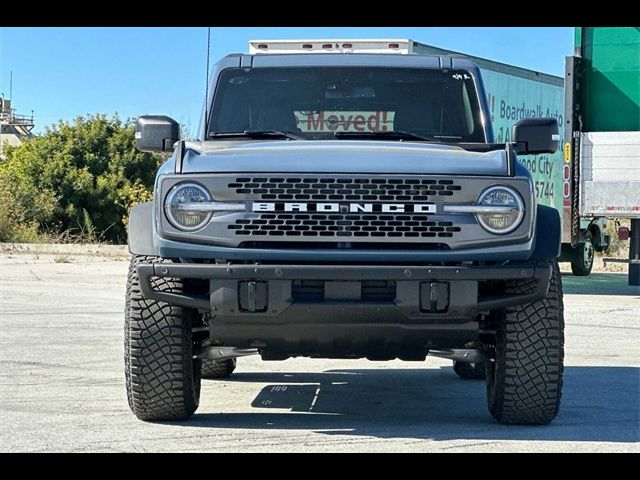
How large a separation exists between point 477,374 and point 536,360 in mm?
2683

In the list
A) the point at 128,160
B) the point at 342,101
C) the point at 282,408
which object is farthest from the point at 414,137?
the point at 128,160

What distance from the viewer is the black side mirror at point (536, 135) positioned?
7.84 metres

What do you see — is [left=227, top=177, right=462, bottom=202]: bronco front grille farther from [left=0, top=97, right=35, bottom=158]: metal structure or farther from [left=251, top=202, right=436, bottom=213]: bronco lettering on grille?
[left=0, top=97, right=35, bottom=158]: metal structure

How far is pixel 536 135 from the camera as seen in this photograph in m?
7.85

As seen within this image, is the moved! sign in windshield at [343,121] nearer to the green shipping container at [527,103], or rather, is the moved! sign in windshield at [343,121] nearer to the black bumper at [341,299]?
the black bumper at [341,299]

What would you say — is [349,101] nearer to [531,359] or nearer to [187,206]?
[187,206]

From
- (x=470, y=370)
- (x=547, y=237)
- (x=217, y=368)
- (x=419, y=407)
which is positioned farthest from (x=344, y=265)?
(x=470, y=370)

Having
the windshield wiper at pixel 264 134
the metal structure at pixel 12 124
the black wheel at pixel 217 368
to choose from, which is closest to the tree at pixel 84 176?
the black wheel at pixel 217 368

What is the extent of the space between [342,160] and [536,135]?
1704mm

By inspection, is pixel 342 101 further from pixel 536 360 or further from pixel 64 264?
pixel 64 264

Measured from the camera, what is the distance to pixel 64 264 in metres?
23.3

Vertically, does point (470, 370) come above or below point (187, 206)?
below
